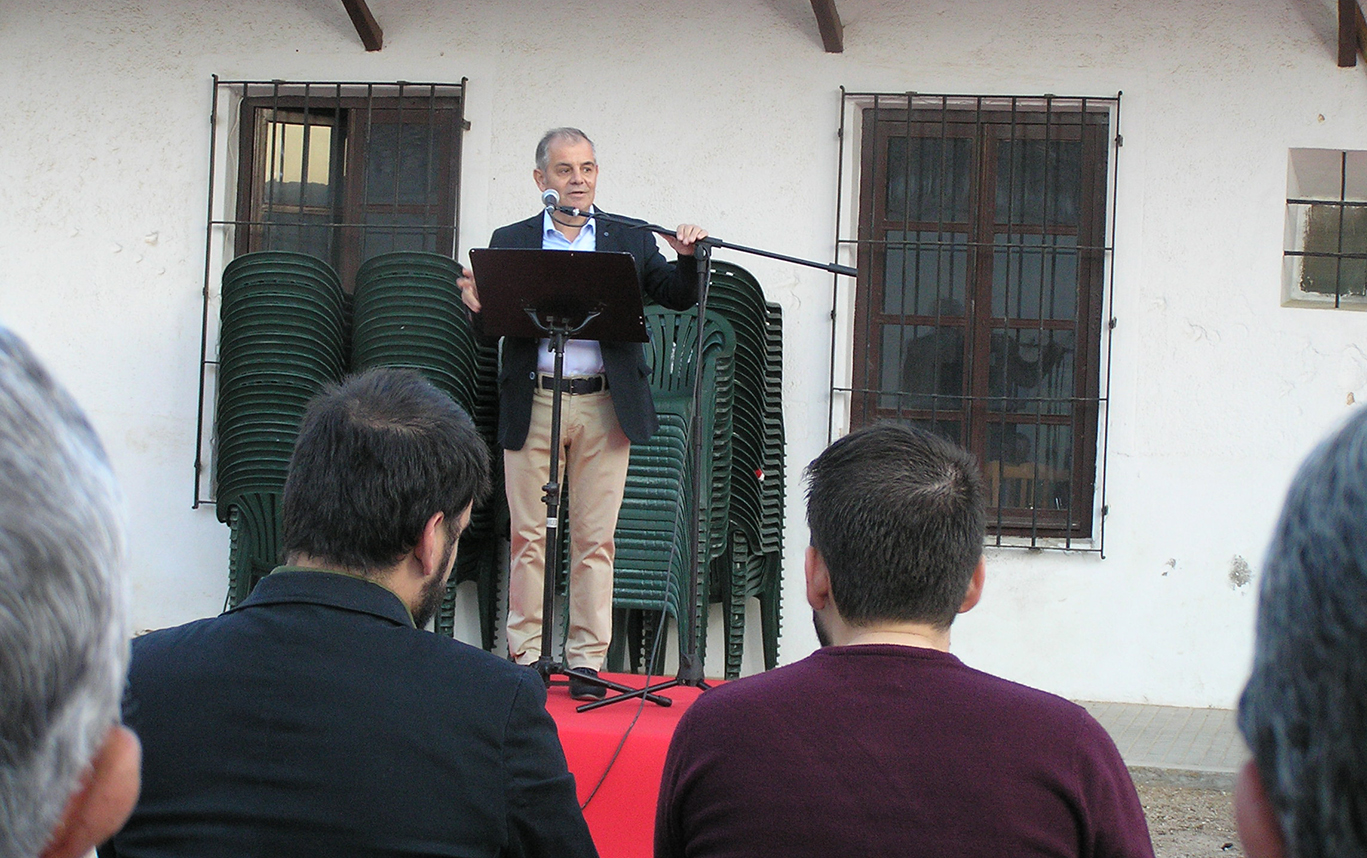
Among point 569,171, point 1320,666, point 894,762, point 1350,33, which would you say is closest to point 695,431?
point 569,171

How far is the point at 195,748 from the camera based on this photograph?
153 centimetres

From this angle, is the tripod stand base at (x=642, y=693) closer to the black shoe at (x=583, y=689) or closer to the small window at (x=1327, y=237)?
the black shoe at (x=583, y=689)

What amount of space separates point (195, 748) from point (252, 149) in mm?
5261

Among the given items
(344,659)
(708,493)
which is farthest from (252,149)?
(344,659)

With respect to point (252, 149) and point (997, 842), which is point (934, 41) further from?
point (997, 842)

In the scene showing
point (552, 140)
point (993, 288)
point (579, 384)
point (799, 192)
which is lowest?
point (579, 384)

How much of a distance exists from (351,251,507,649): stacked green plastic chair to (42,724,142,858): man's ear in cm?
471

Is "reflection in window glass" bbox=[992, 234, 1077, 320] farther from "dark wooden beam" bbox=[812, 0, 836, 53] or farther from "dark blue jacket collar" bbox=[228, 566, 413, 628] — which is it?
"dark blue jacket collar" bbox=[228, 566, 413, 628]

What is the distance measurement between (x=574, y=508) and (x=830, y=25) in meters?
2.78

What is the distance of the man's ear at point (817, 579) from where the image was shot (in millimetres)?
1836

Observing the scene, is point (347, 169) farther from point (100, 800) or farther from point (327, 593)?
point (100, 800)

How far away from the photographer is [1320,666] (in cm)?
62

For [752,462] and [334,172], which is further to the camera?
[334,172]

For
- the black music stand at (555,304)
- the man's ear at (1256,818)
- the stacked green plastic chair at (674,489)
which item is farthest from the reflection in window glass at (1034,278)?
the man's ear at (1256,818)
